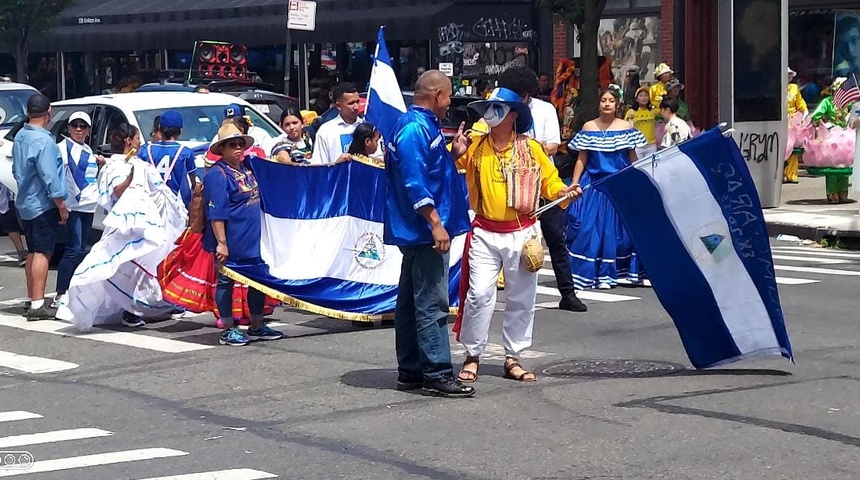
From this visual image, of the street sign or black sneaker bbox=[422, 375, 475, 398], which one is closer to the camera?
black sneaker bbox=[422, 375, 475, 398]

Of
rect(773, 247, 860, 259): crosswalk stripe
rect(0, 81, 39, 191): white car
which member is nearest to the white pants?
rect(773, 247, 860, 259): crosswalk stripe

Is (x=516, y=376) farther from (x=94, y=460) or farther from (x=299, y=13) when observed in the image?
(x=299, y=13)

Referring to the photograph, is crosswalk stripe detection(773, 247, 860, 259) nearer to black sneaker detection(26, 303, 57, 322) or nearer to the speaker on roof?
black sneaker detection(26, 303, 57, 322)

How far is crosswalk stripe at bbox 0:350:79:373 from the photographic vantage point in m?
9.97

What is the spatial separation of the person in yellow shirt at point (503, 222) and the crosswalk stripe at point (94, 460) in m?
2.12

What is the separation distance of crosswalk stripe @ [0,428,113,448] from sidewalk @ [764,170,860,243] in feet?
35.8

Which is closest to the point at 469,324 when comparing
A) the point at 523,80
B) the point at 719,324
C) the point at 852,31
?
the point at 719,324

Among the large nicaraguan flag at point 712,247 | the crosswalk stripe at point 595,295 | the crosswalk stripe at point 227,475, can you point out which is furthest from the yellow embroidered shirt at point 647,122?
the crosswalk stripe at point 227,475

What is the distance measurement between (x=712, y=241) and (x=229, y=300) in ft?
12.0

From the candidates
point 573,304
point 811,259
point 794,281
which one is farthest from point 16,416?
point 811,259

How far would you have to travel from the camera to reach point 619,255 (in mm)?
13094

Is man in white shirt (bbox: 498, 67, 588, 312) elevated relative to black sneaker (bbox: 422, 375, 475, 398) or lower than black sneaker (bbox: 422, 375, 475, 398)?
elevated

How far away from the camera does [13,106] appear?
19.5m

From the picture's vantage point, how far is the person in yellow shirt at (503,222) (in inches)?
341
